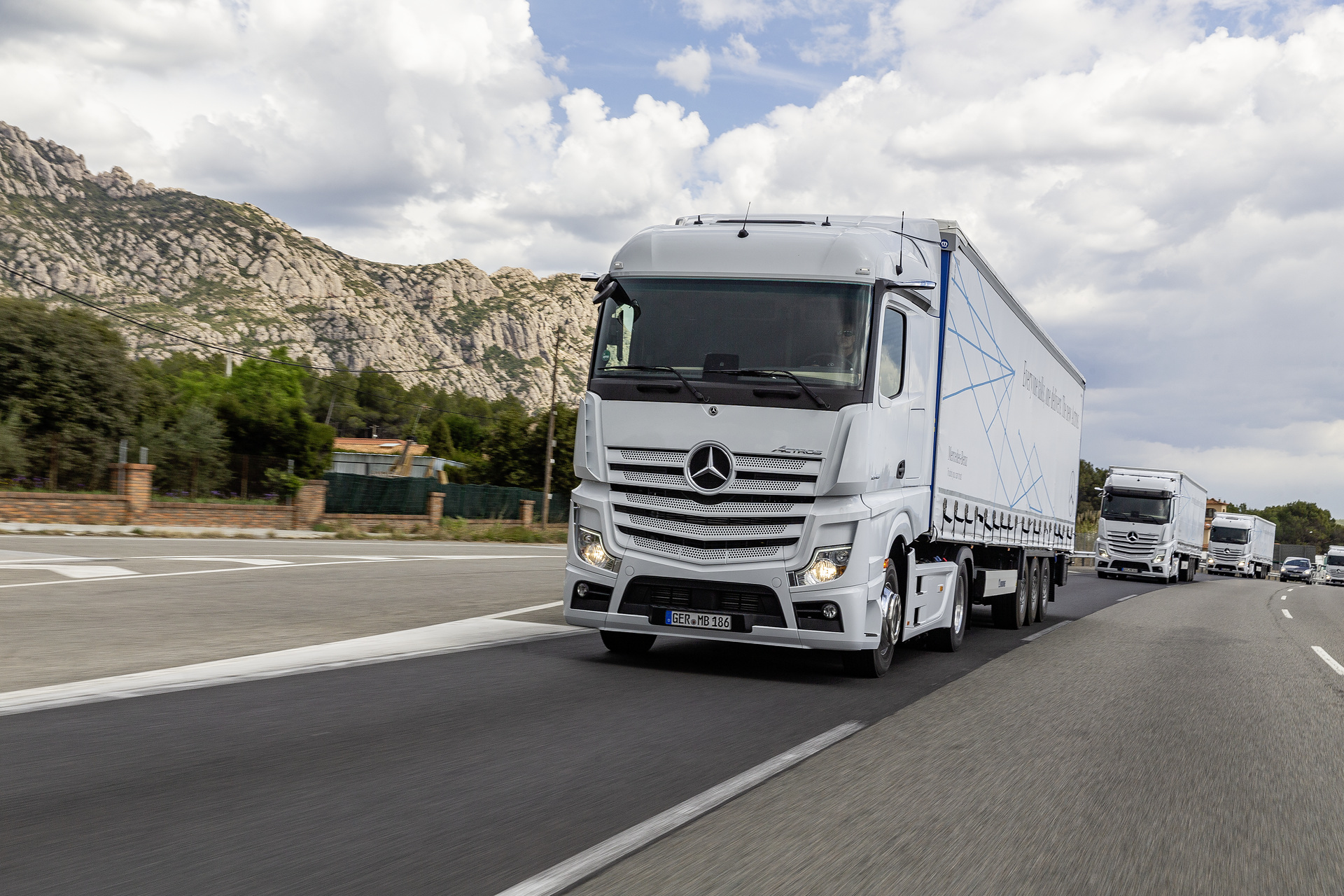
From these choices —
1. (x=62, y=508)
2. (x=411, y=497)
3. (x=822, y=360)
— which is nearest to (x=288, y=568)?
(x=822, y=360)

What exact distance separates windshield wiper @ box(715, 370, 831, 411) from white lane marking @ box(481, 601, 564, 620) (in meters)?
5.71

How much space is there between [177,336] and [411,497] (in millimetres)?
13686

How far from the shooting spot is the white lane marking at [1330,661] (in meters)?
12.4

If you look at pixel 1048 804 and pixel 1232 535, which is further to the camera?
pixel 1232 535

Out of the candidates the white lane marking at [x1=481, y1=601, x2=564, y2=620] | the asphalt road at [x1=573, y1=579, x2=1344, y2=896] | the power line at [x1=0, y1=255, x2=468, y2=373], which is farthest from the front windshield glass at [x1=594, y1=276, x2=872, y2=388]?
the power line at [x1=0, y1=255, x2=468, y2=373]

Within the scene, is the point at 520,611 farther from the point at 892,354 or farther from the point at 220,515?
the point at 220,515

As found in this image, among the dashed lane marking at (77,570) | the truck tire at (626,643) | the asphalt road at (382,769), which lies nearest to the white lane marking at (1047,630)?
the asphalt road at (382,769)

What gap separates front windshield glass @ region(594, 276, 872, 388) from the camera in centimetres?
858

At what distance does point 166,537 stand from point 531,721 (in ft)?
82.0

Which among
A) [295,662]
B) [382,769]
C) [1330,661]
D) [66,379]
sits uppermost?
[66,379]

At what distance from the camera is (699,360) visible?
343 inches

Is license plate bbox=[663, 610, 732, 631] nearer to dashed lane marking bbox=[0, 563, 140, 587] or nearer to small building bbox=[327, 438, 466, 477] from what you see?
dashed lane marking bbox=[0, 563, 140, 587]

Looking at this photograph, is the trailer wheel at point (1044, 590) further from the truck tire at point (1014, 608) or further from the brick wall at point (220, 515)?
the brick wall at point (220, 515)

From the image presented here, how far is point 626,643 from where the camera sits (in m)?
10.0
